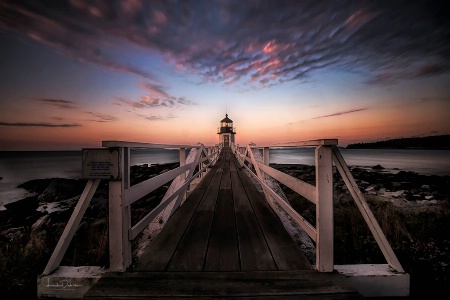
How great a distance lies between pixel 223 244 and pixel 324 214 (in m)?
1.24

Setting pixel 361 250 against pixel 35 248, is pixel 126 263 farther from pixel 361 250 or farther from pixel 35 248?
pixel 361 250

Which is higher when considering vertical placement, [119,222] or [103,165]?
[103,165]

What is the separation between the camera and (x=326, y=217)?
1835 mm

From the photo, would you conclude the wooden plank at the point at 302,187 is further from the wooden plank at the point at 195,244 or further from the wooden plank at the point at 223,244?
the wooden plank at the point at 195,244

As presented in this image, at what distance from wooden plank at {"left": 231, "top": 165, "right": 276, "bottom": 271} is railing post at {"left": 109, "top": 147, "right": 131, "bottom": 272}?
111 centimetres

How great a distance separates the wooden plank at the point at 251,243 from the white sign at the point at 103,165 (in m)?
1.48

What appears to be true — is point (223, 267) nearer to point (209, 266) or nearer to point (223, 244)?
point (209, 266)

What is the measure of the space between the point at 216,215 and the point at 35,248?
120 inches

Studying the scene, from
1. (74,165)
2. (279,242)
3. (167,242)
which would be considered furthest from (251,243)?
(74,165)

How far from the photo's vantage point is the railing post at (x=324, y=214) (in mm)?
1822

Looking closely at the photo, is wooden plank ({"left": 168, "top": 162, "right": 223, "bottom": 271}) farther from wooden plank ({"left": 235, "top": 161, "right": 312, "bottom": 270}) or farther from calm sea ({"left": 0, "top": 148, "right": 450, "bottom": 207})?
calm sea ({"left": 0, "top": 148, "right": 450, "bottom": 207})

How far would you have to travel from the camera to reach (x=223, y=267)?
78.3 inches

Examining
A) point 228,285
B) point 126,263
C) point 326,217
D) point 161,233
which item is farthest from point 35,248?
point 326,217

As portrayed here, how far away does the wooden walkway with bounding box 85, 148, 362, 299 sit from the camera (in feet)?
5.29
